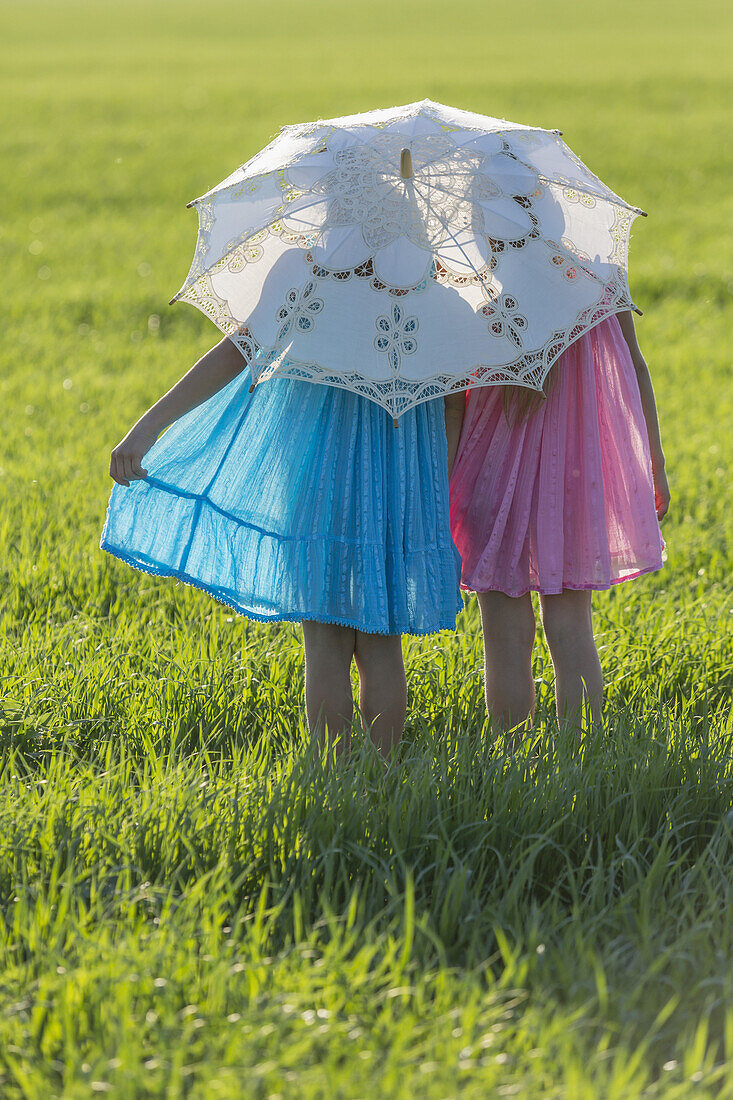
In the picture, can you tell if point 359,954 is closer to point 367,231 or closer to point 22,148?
point 367,231

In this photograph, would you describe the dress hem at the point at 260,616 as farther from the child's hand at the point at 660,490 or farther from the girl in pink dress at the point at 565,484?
the child's hand at the point at 660,490

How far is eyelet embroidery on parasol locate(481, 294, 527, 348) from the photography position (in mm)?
2617

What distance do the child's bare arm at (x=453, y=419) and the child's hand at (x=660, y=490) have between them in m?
0.63

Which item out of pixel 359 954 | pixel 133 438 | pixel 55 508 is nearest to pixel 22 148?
pixel 55 508

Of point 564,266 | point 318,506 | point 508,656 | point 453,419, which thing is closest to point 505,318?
point 564,266

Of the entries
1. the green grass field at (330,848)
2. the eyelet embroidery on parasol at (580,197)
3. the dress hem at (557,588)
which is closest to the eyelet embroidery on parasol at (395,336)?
the eyelet embroidery on parasol at (580,197)

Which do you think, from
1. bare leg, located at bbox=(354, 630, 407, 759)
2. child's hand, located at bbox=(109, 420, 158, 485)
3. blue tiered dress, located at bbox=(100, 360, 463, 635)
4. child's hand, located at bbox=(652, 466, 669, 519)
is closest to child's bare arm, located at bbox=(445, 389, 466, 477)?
blue tiered dress, located at bbox=(100, 360, 463, 635)

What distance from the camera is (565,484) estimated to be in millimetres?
2906

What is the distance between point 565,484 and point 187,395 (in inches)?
41.2

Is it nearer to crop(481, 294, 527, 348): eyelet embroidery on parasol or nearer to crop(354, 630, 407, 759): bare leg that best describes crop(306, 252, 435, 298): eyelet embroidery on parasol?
crop(481, 294, 527, 348): eyelet embroidery on parasol

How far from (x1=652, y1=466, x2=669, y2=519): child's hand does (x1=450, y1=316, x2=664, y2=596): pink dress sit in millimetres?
127

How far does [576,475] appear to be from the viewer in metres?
2.90

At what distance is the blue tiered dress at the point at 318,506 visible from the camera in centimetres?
272

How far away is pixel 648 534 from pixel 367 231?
114 cm
